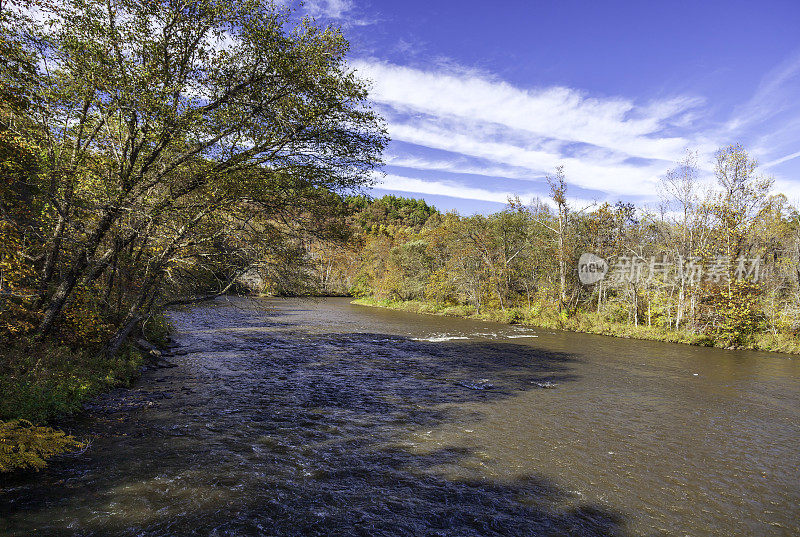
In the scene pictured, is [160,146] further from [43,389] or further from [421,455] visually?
[421,455]

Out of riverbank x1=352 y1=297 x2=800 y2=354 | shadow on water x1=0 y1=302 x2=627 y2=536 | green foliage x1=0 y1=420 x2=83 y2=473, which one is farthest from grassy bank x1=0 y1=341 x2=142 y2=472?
riverbank x1=352 y1=297 x2=800 y2=354

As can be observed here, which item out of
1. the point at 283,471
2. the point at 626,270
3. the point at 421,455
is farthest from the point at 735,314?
the point at 283,471

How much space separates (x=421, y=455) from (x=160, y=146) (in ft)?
37.2

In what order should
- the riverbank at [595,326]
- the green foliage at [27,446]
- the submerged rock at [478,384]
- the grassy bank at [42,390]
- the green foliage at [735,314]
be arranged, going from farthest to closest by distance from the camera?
the green foliage at [735,314] → the riverbank at [595,326] → the submerged rock at [478,384] → the grassy bank at [42,390] → the green foliage at [27,446]

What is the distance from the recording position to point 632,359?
20.4 meters

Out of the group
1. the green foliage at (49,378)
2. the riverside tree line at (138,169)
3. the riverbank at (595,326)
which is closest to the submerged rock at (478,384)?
the riverside tree line at (138,169)

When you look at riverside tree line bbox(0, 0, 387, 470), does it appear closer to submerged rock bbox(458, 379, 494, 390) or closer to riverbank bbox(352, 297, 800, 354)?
submerged rock bbox(458, 379, 494, 390)

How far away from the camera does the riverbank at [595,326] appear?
23.2 metres

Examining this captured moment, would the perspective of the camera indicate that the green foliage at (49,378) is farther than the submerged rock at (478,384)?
No

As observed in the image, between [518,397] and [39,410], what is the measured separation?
523 inches

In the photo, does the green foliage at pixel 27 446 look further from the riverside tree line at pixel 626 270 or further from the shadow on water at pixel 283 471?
the riverside tree line at pixel 626 270

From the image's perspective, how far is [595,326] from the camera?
97.3 ft

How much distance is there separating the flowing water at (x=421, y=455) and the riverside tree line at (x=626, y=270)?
6.43 m

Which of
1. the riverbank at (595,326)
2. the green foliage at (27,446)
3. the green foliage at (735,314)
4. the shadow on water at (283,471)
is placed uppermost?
the green foliage at (735,314)
